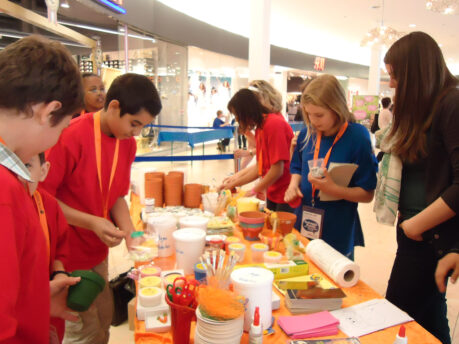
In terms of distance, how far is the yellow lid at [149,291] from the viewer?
1287 millimetres

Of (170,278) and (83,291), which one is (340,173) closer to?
(170,278)

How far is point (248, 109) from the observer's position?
8.34 feet

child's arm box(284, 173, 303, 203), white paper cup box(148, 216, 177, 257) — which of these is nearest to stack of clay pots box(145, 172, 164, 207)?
white paper cup box(148, 216, 177, 257)

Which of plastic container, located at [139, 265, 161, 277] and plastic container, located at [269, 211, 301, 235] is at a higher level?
plastic container, located at [269, 211, 301, 235]

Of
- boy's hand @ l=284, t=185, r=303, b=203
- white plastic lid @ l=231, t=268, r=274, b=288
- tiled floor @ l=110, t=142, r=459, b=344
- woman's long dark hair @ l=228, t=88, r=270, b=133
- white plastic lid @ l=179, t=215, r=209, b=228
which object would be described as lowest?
tiled floor @ l=110, t=142, r=459, b=344

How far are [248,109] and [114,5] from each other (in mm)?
6022

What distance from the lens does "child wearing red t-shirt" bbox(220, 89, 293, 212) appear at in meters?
2.55

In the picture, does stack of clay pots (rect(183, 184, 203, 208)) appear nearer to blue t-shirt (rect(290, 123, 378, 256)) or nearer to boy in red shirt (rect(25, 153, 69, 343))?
blue t-shirt (rect(290, 123, 378, 256))

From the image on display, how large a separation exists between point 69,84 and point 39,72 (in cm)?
8

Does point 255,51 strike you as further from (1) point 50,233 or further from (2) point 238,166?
(1) point 50,233

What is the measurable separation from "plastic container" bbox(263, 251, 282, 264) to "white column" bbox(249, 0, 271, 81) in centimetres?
485

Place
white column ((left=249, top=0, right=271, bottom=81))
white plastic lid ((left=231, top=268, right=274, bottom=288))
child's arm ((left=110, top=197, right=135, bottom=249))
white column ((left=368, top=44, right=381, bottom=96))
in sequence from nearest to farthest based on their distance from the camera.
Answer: white plastic lid ((left=231, top=268, right=274, bottom=288)) < child's arm ((left=110, top=197, right=135, bottom=249)) < white column ((left=249, top=0, right=271, bottom=81)) < white column ((left=368, top=44, right=381, bottom=96))

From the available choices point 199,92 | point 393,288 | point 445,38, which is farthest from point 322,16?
point 393,288

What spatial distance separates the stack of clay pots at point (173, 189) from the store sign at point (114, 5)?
550 centimetres
